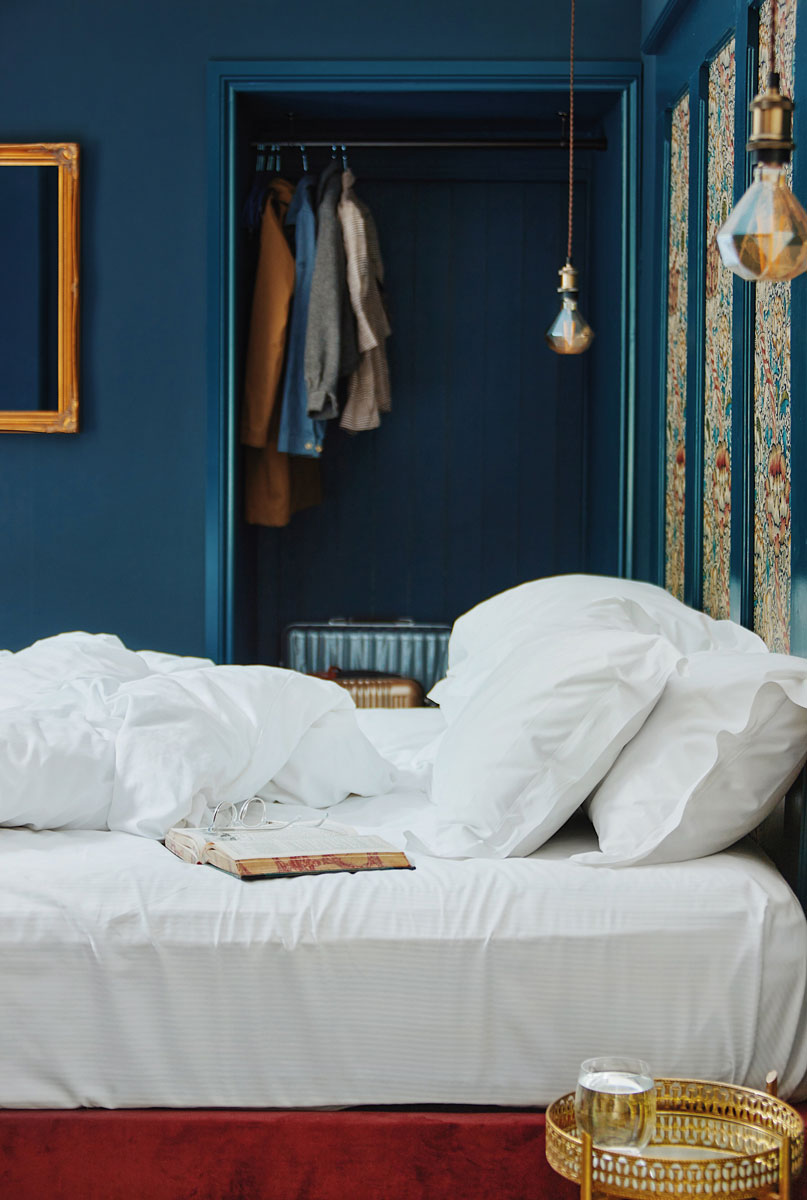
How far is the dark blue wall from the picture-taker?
351 cm

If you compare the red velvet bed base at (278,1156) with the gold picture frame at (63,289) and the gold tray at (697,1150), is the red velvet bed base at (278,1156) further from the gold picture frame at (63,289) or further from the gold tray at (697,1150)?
the gold picture frame at (63,289)

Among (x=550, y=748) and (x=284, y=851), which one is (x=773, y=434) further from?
(x=284, y=851)

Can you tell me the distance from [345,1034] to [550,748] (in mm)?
459

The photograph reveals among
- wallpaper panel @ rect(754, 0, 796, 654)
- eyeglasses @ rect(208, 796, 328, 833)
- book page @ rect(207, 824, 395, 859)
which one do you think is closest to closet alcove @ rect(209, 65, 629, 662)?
wallpaper panel @ rect(754, 0, 796, 654)

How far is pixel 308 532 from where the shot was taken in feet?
13.6

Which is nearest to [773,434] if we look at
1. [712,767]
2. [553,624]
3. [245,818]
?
[553,624]

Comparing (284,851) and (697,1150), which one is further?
(284,851)

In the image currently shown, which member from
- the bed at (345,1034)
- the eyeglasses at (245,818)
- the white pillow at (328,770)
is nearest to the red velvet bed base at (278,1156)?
the bed at (345,1034)

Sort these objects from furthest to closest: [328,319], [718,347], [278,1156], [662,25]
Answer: [328,319] → [662,25] → [718,347] → [278,1156]

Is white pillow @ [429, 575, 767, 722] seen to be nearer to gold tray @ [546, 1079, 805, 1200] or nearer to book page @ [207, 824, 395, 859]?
book page @ [207, 824, 395, 859]

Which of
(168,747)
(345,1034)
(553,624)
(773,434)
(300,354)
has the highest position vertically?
(300,354)

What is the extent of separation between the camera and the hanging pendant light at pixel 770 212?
1.30 metres

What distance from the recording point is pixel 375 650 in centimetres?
382

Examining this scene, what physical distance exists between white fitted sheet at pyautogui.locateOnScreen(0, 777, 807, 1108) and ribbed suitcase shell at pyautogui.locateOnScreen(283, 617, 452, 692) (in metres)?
2.37
